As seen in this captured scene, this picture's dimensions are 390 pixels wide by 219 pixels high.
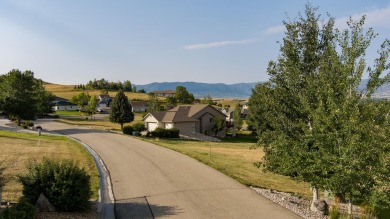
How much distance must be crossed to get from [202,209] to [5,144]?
23818 mm

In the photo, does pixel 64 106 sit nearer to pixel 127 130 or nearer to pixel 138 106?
pixel 138 106

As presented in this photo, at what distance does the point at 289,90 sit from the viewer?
1525 cm

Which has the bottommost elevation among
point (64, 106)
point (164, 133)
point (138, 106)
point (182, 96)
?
point (164, 133)

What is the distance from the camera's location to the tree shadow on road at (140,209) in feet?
38.4

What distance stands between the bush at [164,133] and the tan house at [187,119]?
475 cm

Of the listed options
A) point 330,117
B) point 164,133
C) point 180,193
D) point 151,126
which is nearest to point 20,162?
point 180,193

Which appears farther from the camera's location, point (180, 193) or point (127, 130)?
point (127, 130)

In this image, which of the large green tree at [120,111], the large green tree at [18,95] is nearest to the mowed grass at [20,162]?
the large green tree at [18,95]

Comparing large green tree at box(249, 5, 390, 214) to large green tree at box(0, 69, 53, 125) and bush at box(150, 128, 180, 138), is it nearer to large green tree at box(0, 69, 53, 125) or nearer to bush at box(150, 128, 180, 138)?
bush at box(150, 128, 180, 138)

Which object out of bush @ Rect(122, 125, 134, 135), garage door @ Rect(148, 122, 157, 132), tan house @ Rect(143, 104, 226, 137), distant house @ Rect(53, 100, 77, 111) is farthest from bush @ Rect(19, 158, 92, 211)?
distant house @ Rect(53, 100, 77, 111)

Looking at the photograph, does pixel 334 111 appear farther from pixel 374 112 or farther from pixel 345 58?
pixel 345 58

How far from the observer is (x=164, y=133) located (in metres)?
53.1

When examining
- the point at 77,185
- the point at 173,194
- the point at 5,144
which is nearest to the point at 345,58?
the point at 173,194

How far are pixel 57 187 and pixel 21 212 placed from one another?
189cm
